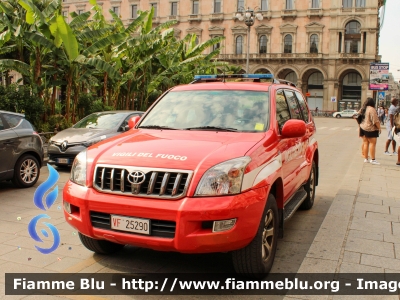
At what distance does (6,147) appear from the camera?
25.5 feet

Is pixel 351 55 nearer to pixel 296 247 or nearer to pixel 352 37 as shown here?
pixel 352 37

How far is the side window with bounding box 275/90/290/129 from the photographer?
492cm

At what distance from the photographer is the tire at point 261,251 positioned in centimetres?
379

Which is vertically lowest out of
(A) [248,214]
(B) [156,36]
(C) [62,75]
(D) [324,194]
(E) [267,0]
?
(D) [324,194]

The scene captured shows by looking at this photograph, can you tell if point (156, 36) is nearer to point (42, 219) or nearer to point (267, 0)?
point (42, 219)

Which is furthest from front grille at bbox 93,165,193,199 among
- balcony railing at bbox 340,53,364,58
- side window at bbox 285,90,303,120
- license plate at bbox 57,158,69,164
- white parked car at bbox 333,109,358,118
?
balcony railing at bbox 340,53,364,58

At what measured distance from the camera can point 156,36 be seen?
1783 centimetres

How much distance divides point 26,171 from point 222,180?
5901 millimetres

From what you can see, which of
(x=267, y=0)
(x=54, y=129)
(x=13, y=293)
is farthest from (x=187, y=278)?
(x=267, y=0)

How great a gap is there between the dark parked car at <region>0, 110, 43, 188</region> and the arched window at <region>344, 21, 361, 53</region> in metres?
59.4

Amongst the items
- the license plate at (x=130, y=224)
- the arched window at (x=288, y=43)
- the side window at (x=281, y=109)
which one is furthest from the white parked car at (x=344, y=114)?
the license plate at (x=130, y=224)

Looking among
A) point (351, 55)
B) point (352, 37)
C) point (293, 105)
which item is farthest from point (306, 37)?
point (293, 105)

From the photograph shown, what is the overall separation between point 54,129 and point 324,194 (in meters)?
10.1

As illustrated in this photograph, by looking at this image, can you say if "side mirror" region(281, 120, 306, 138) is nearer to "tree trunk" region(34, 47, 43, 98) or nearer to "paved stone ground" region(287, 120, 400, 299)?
"paved stone ground" region(287, 120, 400, 299)
